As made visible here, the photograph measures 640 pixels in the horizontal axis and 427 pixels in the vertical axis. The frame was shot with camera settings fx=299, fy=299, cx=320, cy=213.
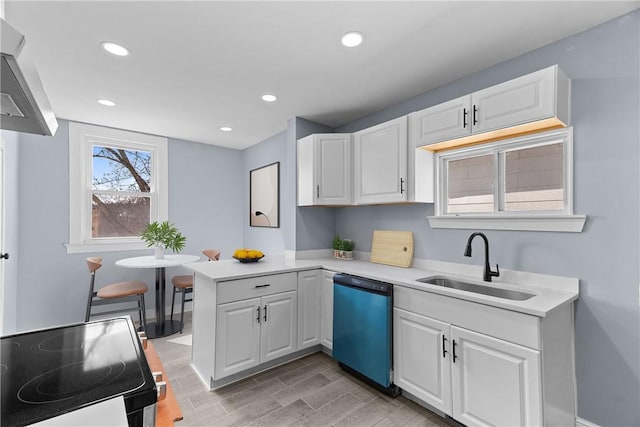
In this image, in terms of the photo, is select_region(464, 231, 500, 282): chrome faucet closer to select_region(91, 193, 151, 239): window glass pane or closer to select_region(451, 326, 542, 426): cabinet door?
select_region(451, 326, 542, 426): cabinet door

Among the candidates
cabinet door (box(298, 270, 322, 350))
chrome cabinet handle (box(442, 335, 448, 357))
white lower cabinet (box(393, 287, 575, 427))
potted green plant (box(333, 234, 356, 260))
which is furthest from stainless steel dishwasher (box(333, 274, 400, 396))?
potted green plant (box(333, 234, 356, 260))

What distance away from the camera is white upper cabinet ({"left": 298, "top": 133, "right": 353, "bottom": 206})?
3047 mm

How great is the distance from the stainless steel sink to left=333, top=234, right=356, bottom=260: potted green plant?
3.52ft

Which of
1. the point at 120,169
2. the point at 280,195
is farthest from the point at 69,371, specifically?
the point at 120,169

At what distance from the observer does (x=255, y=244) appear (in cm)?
450

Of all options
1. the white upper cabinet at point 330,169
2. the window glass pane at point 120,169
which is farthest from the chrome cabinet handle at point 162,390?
the window glass pane at point 120,169

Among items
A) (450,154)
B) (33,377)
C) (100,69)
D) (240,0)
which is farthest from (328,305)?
(100,69)

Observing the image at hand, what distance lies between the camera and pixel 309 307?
110 inches

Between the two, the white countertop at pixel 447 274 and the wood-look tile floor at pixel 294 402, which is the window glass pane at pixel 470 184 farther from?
the wood-look tile floor at pixel 294 402

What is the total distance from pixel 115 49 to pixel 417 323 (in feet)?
9.11

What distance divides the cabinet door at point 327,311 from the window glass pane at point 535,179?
1572 mm

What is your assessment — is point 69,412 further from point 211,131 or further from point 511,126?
point 211,131

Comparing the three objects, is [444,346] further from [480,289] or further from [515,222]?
[515,222]

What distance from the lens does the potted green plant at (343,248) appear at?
3262 mm
